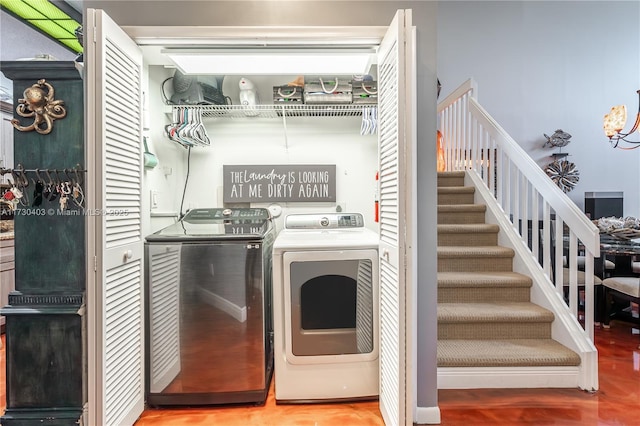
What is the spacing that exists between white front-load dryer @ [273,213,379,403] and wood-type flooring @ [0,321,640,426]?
0.10 metres

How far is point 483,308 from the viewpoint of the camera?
8.06 ft

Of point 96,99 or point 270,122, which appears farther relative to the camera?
point 270,122

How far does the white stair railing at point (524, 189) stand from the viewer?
2250 millimetres

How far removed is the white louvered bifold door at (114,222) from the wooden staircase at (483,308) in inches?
71.2

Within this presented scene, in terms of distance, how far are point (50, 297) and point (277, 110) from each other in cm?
180

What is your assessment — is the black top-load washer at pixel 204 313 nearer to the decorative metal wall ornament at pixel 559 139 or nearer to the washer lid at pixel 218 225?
the washer lid at pixel 218 225

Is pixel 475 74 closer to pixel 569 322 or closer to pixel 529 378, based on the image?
pixel 569 322

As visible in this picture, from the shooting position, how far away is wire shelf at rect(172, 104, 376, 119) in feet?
8.24

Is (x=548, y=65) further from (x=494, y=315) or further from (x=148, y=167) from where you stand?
(x=148, y=167)

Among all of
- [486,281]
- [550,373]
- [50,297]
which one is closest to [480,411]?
[550,373]

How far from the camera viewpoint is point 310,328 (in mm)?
1953

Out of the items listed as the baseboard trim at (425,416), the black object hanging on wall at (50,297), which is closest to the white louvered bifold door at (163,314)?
the black object hanging on wall at (50,297)

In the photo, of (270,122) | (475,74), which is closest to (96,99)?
(270,122)

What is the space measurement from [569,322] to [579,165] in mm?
3832
